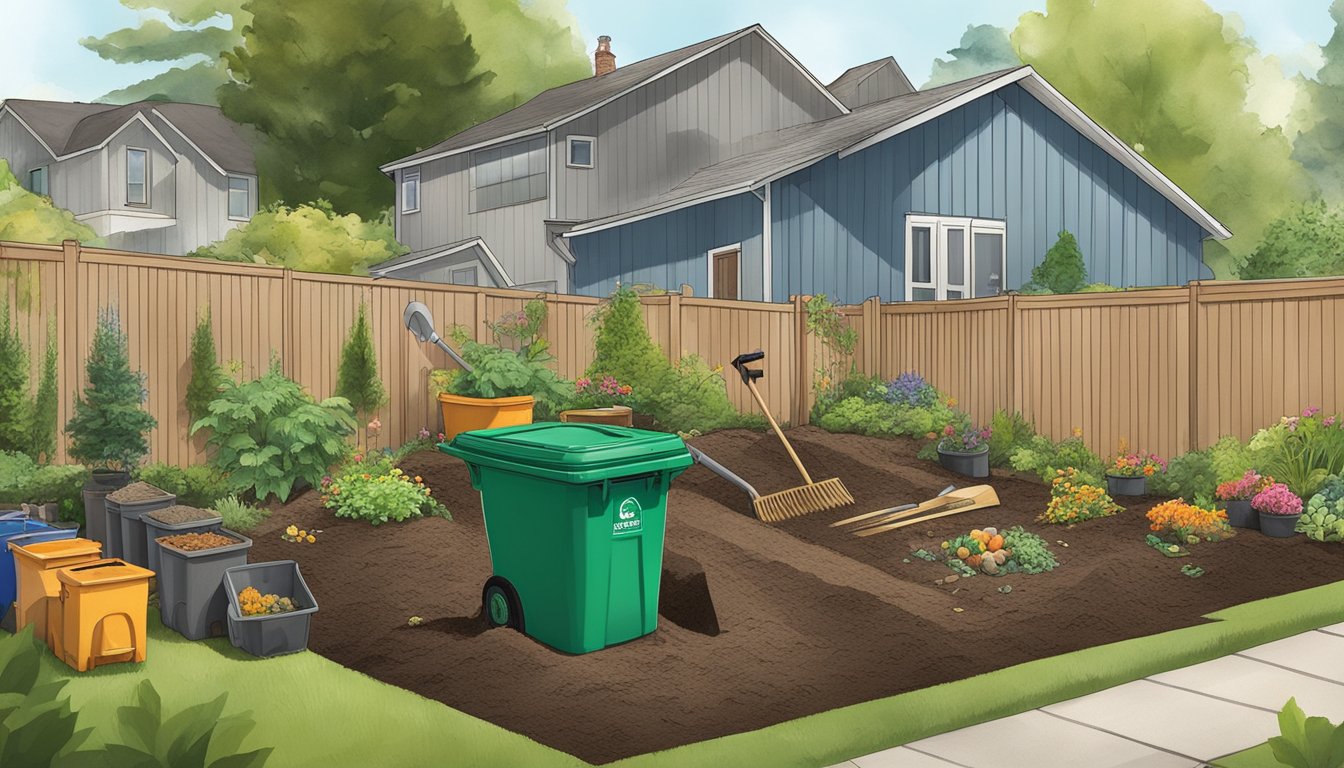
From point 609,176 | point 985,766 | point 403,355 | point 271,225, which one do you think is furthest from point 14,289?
point 271,225

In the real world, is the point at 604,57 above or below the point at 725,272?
above

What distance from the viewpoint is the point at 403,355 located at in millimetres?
10820

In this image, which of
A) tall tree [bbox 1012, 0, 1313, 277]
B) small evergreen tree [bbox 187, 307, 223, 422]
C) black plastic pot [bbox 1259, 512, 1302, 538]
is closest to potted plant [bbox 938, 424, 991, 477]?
black plastic pot [bbox 1259, 512, 1302, 538]

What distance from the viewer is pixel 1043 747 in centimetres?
431

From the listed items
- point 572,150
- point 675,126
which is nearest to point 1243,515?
point 572,150

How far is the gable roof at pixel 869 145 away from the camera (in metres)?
16.0

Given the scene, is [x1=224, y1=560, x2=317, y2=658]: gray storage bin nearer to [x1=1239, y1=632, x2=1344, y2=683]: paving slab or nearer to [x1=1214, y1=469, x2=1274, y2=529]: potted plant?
[x1=1239, y1=632, x2=1344, y2=683]: paving slab

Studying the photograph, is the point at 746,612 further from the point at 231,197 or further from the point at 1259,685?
the point at 231,197

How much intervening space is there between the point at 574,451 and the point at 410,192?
19.8 metres

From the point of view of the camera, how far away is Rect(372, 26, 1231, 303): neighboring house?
16.3 m

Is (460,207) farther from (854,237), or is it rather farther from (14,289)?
(14,289)

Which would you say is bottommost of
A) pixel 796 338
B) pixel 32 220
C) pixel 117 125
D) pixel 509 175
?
pixel 796 338

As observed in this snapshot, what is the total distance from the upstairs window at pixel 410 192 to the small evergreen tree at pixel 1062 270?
13050mm

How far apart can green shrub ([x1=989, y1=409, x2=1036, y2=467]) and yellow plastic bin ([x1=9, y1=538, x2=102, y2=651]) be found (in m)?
8.41
